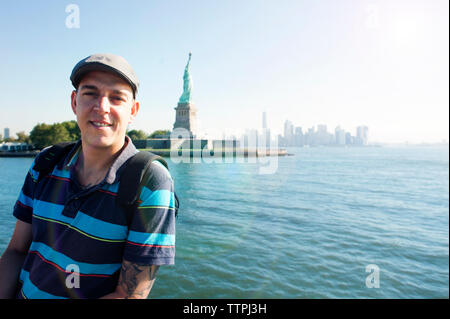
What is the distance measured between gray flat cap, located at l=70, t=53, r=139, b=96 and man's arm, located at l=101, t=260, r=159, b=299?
93cm

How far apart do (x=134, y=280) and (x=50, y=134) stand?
193 feet

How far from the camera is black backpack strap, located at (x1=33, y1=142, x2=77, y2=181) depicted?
5.36 ft

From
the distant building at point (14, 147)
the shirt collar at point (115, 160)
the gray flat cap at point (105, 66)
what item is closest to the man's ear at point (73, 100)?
the gray flat cap at point (105, 66)

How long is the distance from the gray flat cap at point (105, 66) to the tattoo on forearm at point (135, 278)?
36.8 inches

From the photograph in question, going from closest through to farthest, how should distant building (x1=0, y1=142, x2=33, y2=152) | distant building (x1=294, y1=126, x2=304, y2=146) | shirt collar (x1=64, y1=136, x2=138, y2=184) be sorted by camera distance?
shirt collar (x1=64, y1=136, x2=138, y2=184), distant building (x1=0, y1=142, x2=33, y2=152), distant building (x1=294, y1=126, x2=304, y2=146)

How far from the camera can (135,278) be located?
136 centimetres

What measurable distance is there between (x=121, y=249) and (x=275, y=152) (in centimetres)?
6251

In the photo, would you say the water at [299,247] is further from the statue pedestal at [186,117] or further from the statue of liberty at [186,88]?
the statue of liberty at [186,88]

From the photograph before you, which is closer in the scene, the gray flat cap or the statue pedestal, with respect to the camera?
the gray flat cap

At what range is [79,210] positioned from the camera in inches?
56.6

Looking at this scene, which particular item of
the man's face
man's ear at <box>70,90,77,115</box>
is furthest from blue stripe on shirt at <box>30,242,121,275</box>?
man's ear at <box>70,90,77,115</box>

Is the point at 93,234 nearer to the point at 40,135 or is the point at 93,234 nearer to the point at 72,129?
the point at 40,135

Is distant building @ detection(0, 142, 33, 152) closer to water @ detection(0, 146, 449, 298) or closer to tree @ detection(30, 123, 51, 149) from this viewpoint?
tree @ detection(30, 123, 51, 149)

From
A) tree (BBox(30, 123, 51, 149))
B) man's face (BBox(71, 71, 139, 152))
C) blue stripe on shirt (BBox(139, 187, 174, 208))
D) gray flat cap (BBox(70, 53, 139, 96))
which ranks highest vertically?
tree (BBox(30, 123, 51, 149))
